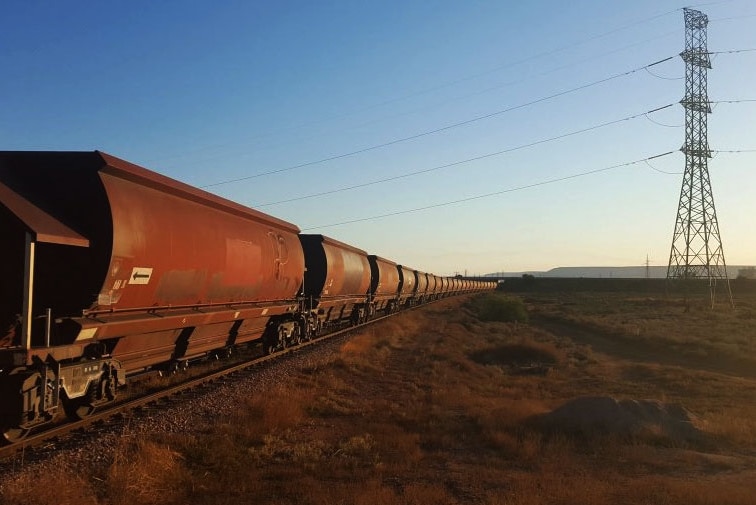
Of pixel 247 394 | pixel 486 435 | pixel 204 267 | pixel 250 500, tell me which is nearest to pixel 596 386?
pixel 486 435

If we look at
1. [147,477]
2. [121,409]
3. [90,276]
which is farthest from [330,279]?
[147,477]

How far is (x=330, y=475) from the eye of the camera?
8211mm

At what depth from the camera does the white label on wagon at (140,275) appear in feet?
33.7

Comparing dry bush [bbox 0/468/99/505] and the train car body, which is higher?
the train car body

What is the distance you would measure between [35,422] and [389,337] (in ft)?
64.0

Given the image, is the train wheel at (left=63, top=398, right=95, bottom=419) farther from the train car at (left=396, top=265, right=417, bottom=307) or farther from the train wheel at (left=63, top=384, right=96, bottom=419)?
the train car at (left=396, top=265, right=417, bottom=307)

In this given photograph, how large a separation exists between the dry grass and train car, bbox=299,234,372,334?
709 cm

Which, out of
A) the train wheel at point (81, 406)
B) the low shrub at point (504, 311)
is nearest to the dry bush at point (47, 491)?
the train wheel at point (81, 406)

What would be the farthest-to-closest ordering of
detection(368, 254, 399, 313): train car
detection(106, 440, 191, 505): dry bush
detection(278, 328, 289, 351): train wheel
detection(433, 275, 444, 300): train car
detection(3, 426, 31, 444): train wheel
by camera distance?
1. detection(433, 275, 444, 300): train car
2. detection(368, 254, 399, 313): train car
3. detection(278, 328, 289, 351): train wheel
4. detection(3, 426, 31, 444): train wheel
5. detection(106, 440, 191, 505): dry bush

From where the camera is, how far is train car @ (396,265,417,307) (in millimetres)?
48312

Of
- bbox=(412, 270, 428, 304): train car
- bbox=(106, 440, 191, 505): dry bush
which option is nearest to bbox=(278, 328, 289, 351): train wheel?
bbox=(106, 440, 191, 505): dry bush

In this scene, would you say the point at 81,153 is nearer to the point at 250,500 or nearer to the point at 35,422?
Answer: the point at 35,422

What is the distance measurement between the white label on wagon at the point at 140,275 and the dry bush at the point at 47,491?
12.5 ft

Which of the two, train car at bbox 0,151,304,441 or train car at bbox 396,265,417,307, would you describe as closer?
train car at bbox 0,151,304,441
